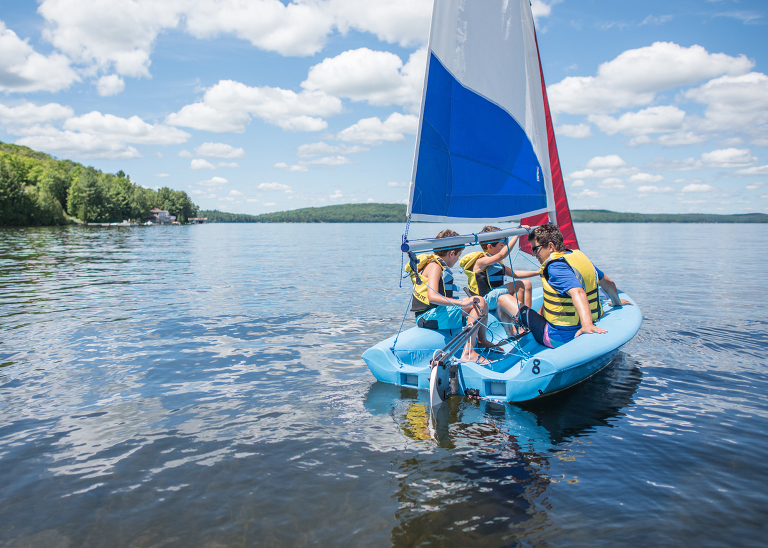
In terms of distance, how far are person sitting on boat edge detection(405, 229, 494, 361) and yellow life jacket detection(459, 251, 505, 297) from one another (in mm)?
1138

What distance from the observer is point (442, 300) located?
19.0ft

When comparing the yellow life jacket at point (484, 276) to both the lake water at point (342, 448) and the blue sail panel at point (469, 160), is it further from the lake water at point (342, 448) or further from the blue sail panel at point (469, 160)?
the lake water at point (342, 448)

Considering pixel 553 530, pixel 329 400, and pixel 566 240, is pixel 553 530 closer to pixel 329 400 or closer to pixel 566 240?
pixel 329 400

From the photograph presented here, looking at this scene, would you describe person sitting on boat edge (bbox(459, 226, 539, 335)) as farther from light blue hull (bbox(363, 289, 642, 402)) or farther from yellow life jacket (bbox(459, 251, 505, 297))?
light blue hull (bbox(363, 289, 642, 402))

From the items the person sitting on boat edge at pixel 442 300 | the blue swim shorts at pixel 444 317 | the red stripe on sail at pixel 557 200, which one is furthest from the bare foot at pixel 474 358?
the red stripe on sail at pixel 557 200

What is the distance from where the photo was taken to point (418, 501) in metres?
3.76

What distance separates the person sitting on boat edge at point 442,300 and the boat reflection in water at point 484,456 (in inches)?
39.1

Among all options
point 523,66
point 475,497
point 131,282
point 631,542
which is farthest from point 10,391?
point 131,282

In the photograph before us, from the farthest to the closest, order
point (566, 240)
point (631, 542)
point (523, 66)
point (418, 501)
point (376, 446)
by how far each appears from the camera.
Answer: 1. point (566, 240)
2. point (523, 66)
3. point (376, 446)
4. point (418, 501)
5. point (631, 542)

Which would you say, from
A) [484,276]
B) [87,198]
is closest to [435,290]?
[484,276]

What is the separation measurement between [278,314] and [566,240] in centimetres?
678

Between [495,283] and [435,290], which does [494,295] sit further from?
[435,290]

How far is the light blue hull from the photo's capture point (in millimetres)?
5293

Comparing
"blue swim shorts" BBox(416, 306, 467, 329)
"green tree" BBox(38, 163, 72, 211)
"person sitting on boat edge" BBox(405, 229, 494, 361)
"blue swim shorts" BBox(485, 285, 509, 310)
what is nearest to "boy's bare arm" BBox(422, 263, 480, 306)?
"person sitting on boat edge" BBox(405, 229, 494, 361)
